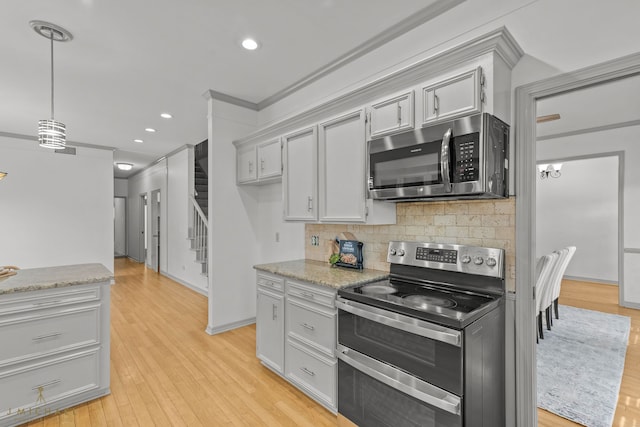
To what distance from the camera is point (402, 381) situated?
5.59 ft

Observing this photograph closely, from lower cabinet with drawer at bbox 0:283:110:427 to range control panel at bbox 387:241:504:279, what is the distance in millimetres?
2301

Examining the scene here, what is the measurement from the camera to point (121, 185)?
408 inches

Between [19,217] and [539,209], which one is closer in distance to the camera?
[19,217]

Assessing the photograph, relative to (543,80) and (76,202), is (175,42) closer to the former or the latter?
(543,80)

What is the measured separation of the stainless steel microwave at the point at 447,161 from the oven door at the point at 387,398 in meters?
1.07

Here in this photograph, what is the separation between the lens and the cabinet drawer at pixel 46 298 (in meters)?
2.05

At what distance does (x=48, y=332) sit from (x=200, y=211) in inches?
127

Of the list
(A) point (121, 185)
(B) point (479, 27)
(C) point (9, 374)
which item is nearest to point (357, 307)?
(B) point (479, 27)

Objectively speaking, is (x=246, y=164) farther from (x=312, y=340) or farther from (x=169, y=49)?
(x=312, y=340)

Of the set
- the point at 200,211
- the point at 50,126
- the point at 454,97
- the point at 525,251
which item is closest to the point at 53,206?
the point at 200,211

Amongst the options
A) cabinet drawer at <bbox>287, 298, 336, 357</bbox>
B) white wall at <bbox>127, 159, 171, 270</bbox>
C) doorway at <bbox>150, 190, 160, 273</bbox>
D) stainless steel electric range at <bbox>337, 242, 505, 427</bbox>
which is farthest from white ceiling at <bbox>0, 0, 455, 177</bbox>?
doorway at <bbox>150, 190, 160, 273</bbox>

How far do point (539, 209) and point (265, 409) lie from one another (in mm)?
7556

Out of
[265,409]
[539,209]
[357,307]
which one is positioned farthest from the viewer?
[539,209]

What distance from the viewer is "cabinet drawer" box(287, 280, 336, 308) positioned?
2.21 metres
